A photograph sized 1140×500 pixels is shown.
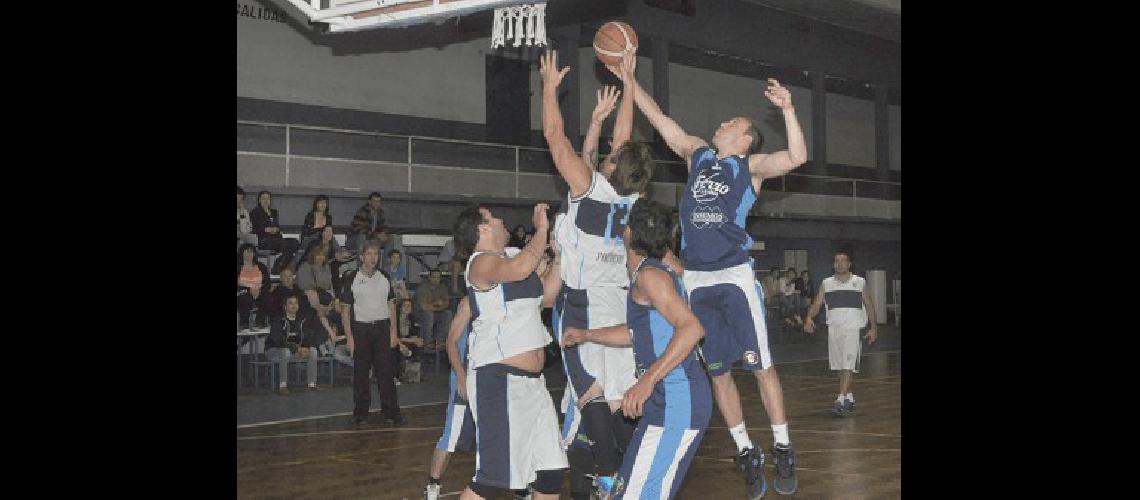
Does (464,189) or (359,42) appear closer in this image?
(464,189)

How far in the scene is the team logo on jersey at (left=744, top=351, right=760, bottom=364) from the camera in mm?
4926

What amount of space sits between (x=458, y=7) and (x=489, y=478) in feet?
17.1

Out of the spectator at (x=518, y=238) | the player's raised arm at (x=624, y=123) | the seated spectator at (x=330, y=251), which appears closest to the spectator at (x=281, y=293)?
the seated spectator at (x=330, y=251)

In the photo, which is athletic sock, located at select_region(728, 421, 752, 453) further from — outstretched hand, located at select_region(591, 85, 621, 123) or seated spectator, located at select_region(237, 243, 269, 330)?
seated spectator, located at select_region(237, 243, 269, 330)

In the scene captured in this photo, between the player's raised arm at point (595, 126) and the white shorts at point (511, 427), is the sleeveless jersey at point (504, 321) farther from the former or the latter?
the player's raised arm at point (595, 126)

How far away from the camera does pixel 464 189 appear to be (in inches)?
529

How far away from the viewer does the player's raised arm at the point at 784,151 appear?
15.0ft

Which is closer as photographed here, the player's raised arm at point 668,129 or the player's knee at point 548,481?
the player's knee at point 548,481

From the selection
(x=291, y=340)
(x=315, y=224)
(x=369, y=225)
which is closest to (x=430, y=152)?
(x=369, y=225)

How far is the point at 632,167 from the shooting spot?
15.1 ft

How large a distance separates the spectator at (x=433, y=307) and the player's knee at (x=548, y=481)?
731 centimetres
